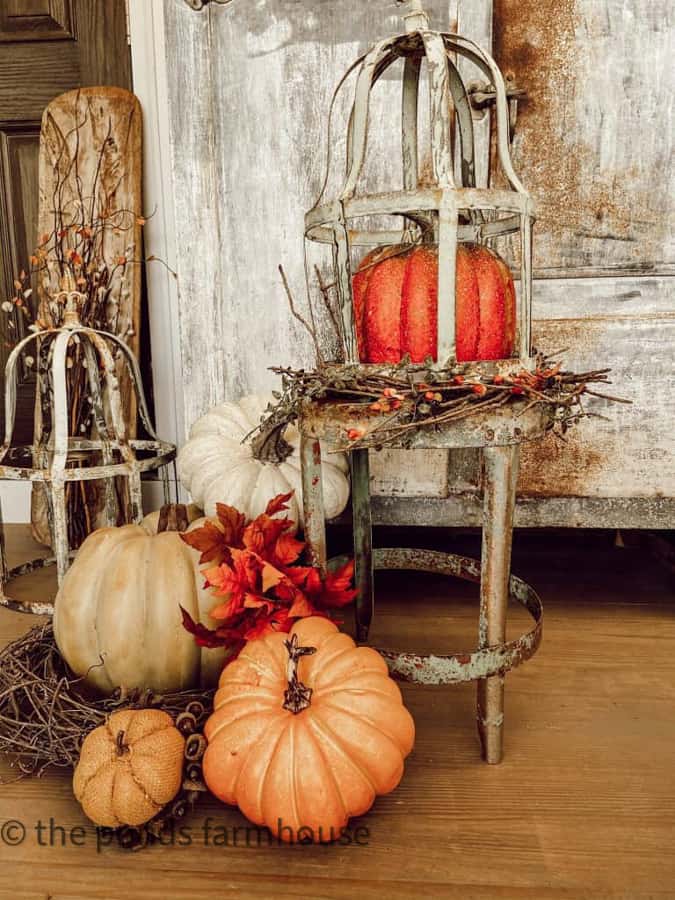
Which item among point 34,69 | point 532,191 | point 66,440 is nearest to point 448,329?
point 532,191

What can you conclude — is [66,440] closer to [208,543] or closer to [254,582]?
[208,543]

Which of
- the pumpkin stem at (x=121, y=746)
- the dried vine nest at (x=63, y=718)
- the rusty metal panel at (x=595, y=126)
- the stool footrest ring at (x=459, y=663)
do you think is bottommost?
the dried vine nest at (x=63, y=718)

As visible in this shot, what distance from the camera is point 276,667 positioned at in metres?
1.05

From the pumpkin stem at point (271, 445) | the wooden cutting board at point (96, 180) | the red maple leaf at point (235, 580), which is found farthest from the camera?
the wooden cutting board at point (96, 180)

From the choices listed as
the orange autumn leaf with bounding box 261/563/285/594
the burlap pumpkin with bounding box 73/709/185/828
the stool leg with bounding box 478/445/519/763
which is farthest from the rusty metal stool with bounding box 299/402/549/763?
the burlap pumpkin with bounding box 73/709/185/828

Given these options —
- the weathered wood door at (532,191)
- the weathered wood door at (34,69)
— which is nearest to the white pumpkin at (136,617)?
the weathered wood door at (532,191)

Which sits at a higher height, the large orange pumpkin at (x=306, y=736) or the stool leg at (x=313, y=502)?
the stool leg at (x=313, y=502)

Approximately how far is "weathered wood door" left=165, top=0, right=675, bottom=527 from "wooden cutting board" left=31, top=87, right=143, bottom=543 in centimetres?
61

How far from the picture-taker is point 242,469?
157 cm

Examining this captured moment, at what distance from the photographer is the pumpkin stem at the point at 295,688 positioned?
38.8 inches

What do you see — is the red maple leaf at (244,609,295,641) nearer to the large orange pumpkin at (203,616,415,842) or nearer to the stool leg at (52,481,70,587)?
the large orange pumpkin at (203,616,415,842)

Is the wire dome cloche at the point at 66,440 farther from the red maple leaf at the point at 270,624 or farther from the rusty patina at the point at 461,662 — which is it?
the rusty patina at the point at 461,662

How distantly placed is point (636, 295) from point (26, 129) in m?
2.11

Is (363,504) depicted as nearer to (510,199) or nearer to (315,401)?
(315,401)
